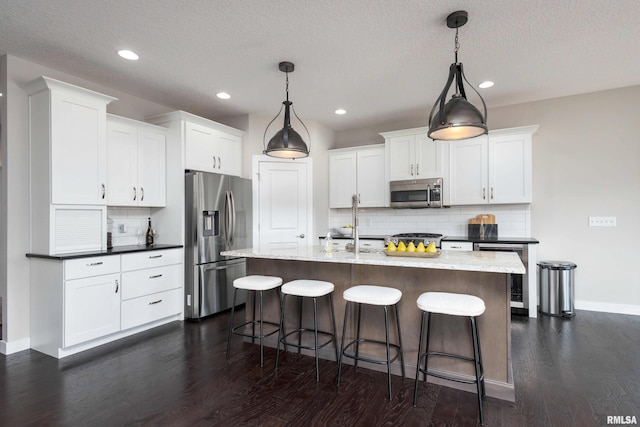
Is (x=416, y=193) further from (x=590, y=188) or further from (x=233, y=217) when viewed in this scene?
(x=233, y=217)

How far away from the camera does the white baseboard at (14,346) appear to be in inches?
118

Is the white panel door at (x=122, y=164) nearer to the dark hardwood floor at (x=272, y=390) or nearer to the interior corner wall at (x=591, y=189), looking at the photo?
the dark hardwood floor at (x=272, y=390)

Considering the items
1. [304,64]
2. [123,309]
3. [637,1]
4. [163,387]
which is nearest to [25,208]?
[123,309]

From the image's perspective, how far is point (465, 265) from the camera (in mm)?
2119

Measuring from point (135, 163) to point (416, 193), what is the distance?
370 centimetres

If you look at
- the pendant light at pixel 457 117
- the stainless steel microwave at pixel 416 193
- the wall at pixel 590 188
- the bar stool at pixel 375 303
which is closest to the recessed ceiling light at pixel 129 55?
the pendant light at pixel 457 117

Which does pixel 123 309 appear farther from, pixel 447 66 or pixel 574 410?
pixel 447 66

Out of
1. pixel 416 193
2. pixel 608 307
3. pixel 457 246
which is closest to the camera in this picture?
pixel 608 307

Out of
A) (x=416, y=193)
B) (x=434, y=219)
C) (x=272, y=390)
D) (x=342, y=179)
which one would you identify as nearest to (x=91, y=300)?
(x=272, y=390)

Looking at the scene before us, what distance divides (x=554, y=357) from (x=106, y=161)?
464 centimetres

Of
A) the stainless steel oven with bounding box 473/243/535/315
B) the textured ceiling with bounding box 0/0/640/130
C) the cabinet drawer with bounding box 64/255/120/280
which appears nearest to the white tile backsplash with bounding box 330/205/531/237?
the stainless steel oven with bounding box 473/243/535/315

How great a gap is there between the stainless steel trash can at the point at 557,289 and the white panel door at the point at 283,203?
3174 millimetres

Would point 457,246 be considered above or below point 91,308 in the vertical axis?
above

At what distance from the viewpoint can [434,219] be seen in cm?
509
